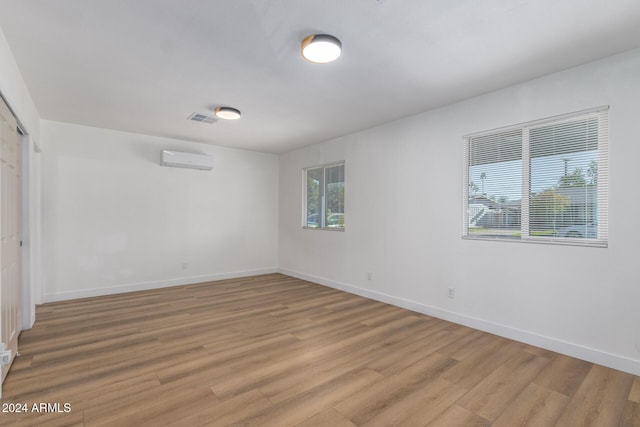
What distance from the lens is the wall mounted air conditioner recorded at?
5105 mm

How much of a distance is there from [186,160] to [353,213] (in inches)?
118

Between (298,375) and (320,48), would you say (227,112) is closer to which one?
(320,48)

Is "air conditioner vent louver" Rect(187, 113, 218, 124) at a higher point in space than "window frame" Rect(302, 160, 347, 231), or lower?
higher

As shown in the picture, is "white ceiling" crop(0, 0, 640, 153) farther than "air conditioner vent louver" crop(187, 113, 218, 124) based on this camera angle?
No

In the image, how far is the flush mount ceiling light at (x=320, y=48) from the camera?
7.35 ft

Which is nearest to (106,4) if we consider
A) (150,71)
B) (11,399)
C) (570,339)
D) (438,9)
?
(150,71)

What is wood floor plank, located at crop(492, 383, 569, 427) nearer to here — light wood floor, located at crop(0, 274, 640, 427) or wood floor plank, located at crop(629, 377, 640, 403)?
light wood floor, located at crop(0, 274, 640, 427)

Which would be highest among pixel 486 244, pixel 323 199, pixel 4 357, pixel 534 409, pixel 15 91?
pixel 15 91

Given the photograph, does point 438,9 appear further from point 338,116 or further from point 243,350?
point 243,350

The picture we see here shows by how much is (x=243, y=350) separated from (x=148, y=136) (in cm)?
404

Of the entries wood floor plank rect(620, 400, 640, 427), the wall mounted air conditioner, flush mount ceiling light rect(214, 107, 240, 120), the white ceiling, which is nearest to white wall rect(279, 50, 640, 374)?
the white ceiling

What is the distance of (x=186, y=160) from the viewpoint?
5.27 m

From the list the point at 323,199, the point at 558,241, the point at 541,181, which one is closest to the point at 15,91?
the point at 323,199

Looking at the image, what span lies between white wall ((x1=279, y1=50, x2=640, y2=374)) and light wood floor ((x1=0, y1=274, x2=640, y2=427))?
11.0 inches
